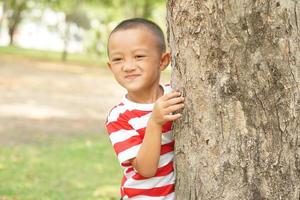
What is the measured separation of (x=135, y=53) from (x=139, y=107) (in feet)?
0.84

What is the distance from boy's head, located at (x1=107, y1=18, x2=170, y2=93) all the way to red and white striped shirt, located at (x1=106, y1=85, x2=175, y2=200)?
108 millimetres

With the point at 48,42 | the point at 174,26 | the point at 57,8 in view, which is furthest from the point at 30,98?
the point at 48,42

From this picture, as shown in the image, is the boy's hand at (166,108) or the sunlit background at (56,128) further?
the sunlit background at (56,128)

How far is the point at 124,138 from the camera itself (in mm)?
2721

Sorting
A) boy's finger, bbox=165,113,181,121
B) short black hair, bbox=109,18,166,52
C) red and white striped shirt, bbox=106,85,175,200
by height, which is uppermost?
short black hair, bbox=109,18,166,52

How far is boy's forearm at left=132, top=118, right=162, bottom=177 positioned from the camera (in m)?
2.58

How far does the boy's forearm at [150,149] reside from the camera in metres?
2.58

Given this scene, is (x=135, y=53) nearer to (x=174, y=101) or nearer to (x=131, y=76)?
(x=131, y=76)

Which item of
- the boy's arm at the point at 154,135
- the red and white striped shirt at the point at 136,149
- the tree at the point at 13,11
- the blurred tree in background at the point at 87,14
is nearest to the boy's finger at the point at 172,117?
the boy's arm at the point at 154,135

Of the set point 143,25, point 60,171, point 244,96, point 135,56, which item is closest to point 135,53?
point 135,56

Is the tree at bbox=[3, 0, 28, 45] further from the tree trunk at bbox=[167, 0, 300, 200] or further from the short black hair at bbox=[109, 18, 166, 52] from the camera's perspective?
the tree trunk at bbox=[167, 0, 300, 200]

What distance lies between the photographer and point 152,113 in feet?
8.53

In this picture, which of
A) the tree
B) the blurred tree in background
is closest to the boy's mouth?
the blurred tree in background

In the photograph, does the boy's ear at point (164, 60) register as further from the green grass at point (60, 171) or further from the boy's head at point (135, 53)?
the green grass at point (60, 171)
